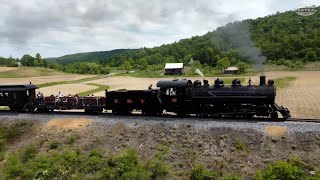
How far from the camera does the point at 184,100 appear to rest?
26.5m

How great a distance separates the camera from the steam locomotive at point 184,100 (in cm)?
2445

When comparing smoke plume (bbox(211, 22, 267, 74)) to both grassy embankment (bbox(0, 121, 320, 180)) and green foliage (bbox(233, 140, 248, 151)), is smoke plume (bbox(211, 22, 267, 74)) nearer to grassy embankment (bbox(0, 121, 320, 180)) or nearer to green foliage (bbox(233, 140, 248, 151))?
green foliage (bbox(233, 140, 248, 151))

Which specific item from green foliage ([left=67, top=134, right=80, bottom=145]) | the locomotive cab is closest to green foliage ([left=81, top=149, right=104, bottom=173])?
green foliage ([left=67, top=134, right=80, bottom=145])

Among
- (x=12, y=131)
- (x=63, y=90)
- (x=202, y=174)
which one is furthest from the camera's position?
(x=63, y=90)

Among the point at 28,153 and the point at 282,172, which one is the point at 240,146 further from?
the point at 28,153

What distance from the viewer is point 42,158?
2194cm

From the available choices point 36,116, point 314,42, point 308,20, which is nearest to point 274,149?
point 36,116

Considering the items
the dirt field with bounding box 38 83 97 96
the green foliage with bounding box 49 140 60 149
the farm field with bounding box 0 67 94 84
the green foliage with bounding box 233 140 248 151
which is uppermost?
the farm field with bounding box 0 67 94 84

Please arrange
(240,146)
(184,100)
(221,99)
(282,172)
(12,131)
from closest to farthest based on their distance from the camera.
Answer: (282,172), (240,146), (221,99), (12,131), (184,100)

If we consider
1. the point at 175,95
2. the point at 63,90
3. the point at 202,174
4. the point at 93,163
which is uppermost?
the point at 175,95

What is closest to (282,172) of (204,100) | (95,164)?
(204,100)

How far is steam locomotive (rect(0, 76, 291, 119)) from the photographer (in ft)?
80.2

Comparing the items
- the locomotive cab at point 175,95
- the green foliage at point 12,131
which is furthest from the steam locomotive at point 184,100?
the green foliage at point 12,131

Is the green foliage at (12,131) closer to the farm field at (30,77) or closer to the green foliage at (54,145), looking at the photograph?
the green foliage at (54,145)
